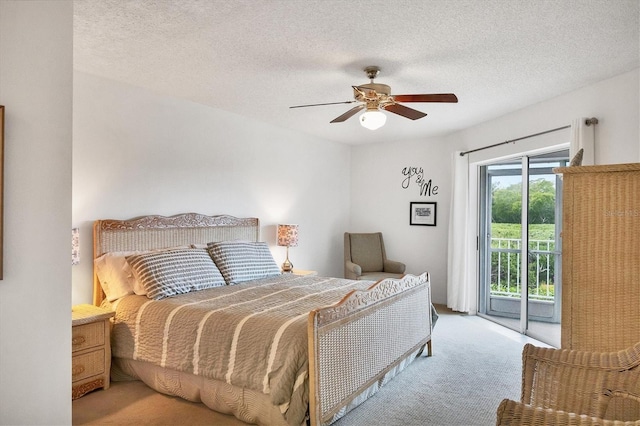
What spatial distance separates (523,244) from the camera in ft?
14.7

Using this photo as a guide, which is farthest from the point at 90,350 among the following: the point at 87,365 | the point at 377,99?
the point at 377,99

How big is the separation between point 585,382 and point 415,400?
4.47 ft

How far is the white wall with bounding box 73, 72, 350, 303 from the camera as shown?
337 centimetres

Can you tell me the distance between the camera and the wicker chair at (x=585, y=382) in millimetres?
1707

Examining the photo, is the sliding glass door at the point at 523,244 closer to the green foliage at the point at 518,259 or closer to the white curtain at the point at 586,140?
the green foliage at the point at 518,259

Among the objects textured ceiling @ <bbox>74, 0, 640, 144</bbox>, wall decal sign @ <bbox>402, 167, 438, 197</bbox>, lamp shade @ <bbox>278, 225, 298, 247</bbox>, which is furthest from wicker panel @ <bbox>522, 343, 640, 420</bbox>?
wall decal sign @ <bbox>402, 167, 438, 197</bbox>

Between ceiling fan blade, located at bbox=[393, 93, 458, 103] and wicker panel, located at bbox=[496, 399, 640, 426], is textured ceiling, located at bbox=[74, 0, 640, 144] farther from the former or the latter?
wicker panel, located at bbox=[496, 399, 640, 426]

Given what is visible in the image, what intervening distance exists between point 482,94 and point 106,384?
12.9ft

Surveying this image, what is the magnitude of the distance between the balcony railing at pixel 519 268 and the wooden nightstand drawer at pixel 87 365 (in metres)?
4.08

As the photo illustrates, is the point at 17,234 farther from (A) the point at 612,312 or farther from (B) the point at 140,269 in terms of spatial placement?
(A) the point at 612,312

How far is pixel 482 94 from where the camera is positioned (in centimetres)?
389

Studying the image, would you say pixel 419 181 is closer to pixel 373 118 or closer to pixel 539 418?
pixel 373 118

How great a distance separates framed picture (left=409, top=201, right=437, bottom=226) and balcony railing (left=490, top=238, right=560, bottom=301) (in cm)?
110

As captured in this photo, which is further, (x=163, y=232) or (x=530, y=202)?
(x=530, y=202)
